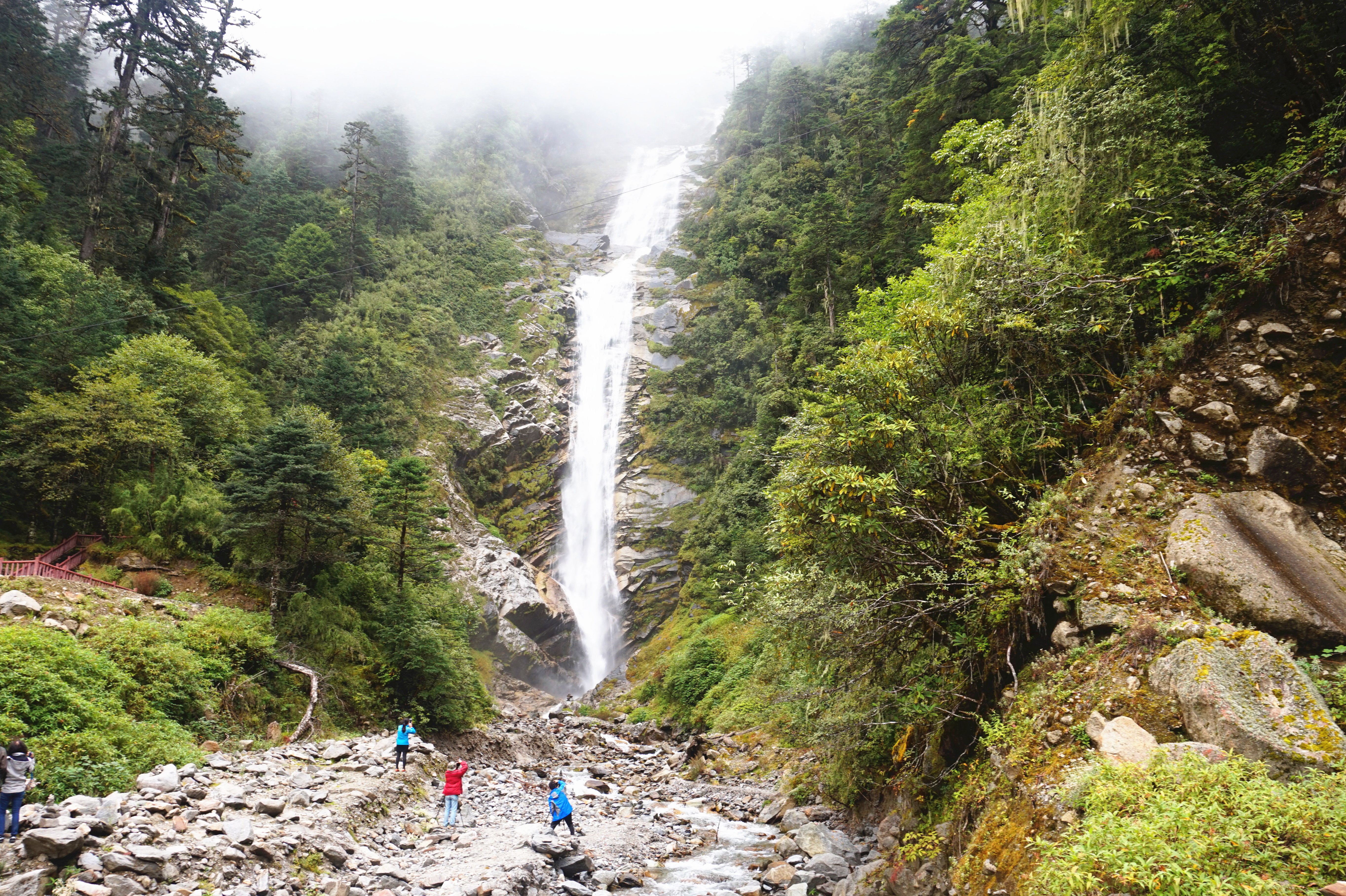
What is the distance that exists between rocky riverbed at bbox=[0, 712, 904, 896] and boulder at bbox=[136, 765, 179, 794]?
0.02 metres

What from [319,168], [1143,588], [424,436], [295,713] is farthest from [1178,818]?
[319,168]

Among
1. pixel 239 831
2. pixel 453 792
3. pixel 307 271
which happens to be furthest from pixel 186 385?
pixel 239 831

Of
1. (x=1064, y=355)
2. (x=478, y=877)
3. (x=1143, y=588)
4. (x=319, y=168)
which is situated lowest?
(x=478, y=877)

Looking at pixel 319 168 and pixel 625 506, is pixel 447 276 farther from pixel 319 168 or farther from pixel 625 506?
pixel 625 506

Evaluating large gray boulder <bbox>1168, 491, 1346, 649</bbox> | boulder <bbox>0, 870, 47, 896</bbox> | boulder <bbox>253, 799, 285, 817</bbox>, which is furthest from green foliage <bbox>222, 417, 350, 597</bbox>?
large gray boulder <bbox>1168, 491, 1346, 649</bbox>

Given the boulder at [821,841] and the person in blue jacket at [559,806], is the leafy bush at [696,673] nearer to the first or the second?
the person in blue jacket at [559,806]

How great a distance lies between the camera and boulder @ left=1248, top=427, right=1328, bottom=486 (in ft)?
20.1

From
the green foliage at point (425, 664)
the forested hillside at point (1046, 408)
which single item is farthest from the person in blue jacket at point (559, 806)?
the green foliage at point (425, 664)

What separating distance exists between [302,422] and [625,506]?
23.2 m

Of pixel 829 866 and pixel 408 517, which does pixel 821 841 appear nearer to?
pixel 829 866

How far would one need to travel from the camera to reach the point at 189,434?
2022 centimetres

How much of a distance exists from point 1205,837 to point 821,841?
7.75 metres

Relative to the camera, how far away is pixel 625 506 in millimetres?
38000

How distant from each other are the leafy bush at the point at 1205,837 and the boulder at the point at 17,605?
49.3ft
